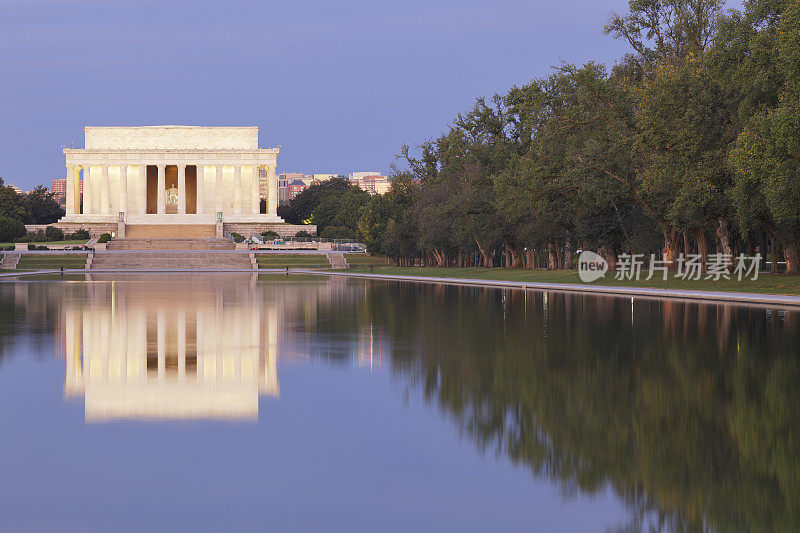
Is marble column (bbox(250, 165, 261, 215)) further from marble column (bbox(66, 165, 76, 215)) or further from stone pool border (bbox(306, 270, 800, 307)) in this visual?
stone pool border (bbox(306, 270, 800, 307))

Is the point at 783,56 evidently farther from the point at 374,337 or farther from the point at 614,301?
the point at 374,337

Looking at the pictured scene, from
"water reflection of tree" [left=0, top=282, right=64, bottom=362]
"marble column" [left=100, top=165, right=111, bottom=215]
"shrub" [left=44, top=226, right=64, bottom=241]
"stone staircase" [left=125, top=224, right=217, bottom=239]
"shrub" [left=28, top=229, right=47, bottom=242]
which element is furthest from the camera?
"marble column" [left=100, top=165, right=111, bottom=215]

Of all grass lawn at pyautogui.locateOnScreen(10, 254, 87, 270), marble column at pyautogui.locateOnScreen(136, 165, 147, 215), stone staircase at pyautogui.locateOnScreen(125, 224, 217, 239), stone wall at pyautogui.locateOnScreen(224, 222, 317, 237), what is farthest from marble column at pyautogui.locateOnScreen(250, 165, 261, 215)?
grass lawn at pyautogui.locateOnScreen(10, 254, 87, 270)

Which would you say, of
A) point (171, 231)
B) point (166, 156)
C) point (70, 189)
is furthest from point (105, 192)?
point (171, 231)

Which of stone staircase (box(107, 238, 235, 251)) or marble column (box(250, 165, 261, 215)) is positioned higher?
marble column (box(250, 165, 261, 215))

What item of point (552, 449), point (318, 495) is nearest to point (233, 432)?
point (318, 495)

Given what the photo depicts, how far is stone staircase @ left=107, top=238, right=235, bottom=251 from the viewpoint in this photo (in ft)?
279

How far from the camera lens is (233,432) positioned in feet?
31.2

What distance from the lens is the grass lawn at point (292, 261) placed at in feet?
258

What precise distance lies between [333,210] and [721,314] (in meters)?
108

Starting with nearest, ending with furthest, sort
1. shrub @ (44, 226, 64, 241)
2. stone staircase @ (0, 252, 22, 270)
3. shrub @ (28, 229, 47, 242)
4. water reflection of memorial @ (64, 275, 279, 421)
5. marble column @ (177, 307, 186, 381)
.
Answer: water reflection of memorial @ (64, 275, 279, 421) < marble column @ (177, 307, 186, 381) < stone staircase @ (0, 252, 22, 270) < shrub @ (28, 229, 47, 242) < shrub @ (44, 226, 64, 241)

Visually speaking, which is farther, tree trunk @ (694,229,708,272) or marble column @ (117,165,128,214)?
marble column @ (117,165,128,214)

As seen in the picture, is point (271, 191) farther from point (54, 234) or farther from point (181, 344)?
point (181, 344)

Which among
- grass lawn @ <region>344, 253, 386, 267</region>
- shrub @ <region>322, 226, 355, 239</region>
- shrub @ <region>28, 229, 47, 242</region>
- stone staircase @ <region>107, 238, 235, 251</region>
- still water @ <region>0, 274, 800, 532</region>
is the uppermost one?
shrub @ <region>322, 226, 355, 239</region>
